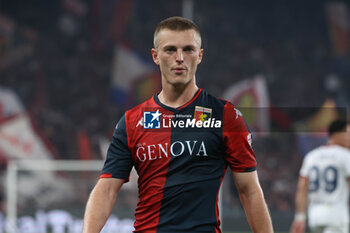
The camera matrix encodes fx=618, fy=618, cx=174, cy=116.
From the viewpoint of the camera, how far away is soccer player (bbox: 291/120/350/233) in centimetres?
649

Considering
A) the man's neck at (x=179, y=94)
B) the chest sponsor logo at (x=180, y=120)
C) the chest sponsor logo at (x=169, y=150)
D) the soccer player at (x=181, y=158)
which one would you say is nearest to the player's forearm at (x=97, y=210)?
the soccer player at (x=181, y=158)

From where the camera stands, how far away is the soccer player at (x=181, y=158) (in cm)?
236

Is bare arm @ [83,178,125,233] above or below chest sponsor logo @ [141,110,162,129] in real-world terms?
below

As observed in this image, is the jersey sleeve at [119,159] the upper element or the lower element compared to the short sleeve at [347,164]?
lower

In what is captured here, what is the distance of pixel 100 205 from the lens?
244cm

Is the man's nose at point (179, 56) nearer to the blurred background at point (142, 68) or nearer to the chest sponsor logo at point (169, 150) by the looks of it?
the chest sponsor logo at point (169, 150)

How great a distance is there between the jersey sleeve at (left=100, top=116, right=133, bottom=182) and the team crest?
0.30 m

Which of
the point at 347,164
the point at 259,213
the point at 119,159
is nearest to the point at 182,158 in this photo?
the point at 119,159

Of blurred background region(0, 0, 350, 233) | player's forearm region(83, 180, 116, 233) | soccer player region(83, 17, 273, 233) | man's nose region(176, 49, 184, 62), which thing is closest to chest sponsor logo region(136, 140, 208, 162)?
soccer player region(83, 17, 273, 233)

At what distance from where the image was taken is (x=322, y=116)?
16.5 m

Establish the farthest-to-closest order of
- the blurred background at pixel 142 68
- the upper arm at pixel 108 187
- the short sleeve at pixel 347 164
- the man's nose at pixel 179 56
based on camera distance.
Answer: the blurred background at pixel 142 68 → the short sleeve at pixel 347 164 → the upper arm at pixel 108 187 → the man's nose at pixel 179 56

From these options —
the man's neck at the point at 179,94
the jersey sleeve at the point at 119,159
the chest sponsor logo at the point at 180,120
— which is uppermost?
the man's neck at the point at 179,94

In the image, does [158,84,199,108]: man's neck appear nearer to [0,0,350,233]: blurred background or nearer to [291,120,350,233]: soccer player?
[291,120,350,233]: soccer player

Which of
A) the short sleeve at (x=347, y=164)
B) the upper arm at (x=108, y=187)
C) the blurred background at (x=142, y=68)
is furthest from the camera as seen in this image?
the blurred background at (x=142, y=68)
